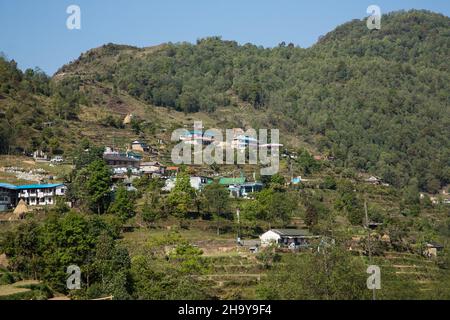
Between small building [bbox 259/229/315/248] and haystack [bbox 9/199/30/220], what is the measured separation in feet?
39.9

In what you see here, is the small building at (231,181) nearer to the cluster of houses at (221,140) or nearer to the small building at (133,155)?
the small building at (133,155)

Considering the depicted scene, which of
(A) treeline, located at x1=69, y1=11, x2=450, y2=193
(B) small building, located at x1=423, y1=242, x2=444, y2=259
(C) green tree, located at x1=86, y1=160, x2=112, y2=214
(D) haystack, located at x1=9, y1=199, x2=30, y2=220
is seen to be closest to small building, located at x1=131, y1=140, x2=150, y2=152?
(C) green tree, located at x1=86, y1=160, x2=112, y2=214

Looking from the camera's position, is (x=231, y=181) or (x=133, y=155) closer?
(x=231, y=181)

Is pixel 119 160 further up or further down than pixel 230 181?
further up

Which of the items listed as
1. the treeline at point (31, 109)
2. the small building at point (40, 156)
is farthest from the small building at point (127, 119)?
the small building at point (40, 156)

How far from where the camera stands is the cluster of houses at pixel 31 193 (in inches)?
1420

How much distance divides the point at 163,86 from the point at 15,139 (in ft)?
109

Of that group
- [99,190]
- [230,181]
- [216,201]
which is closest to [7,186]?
[99,190]

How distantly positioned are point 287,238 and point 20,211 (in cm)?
1373

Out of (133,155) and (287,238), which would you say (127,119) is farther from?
(287,238)

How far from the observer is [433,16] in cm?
11888

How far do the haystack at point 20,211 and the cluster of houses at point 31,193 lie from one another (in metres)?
1.40

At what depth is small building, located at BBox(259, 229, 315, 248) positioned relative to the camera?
32625 mm

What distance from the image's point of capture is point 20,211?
34.0 m
